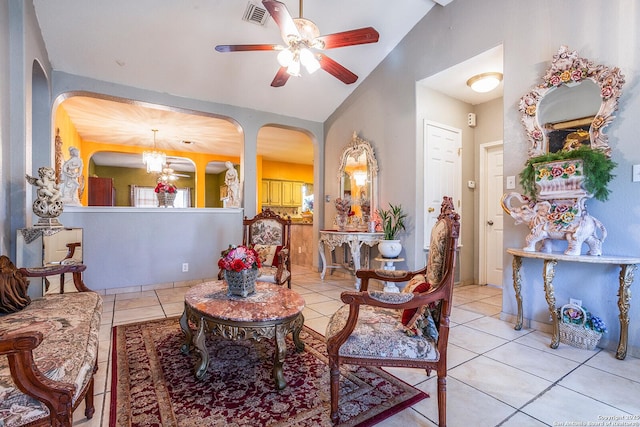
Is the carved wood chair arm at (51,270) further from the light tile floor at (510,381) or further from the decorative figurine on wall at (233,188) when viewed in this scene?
the decorative figurine on wall at (233,188)

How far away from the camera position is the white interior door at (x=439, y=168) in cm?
389

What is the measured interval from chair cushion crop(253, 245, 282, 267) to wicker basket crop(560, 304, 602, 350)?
105 inches

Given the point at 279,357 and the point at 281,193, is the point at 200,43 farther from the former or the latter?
the point at 281,193

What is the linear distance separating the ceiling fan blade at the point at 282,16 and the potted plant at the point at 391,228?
2380 millimetres

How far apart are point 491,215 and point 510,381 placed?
115 inches

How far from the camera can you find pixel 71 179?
358 centimetres

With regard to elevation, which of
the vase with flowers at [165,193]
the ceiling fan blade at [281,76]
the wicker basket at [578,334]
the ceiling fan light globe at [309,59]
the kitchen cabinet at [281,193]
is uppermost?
the ceiling fan blade at [281,76]

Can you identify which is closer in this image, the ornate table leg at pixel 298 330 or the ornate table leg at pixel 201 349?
the ornate table leg at pixel 201 349

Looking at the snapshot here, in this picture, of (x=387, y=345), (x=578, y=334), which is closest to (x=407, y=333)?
(x=387, y=345)

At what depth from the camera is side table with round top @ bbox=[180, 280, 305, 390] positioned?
173 centimetres

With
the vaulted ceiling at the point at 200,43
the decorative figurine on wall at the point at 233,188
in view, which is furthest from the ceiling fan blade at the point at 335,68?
the decorative figurine on wall at the point at 233,188

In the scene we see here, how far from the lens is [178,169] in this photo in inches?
418

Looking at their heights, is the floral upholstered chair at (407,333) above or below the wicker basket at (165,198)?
below

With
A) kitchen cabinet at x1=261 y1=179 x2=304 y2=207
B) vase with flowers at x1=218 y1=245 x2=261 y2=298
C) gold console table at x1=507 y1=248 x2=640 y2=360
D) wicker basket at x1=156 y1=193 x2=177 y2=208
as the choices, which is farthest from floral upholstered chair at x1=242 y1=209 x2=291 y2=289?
kitchen cabinet at x1=261 y1=179 x2=304 y2=207
